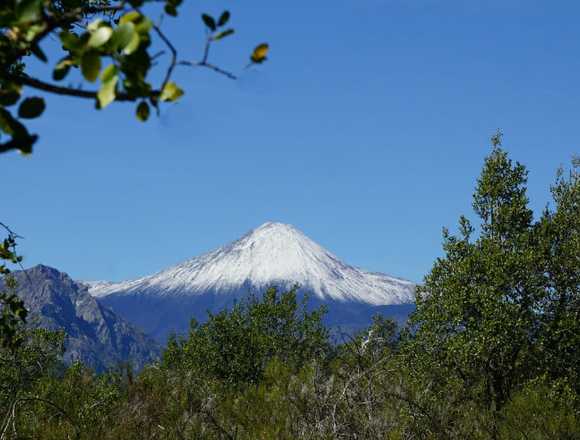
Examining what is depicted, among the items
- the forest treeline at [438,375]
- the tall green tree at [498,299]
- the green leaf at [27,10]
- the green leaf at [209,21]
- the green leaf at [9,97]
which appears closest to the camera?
the green leaf at [27,10]

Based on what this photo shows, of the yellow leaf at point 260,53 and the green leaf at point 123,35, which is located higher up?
the yellow leaf at point 260,53

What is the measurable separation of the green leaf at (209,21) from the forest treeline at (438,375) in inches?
378

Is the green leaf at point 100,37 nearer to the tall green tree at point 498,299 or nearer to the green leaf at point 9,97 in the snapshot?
the green leaf at point 9,97

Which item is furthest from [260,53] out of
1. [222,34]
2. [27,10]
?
[27,10]

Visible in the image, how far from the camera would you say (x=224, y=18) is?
3.17 meters

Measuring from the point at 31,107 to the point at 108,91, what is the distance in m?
0.38

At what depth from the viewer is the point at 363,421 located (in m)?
12.1

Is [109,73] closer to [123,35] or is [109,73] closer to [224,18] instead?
[123,35]

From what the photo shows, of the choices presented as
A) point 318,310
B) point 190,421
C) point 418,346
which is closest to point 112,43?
point 190,421

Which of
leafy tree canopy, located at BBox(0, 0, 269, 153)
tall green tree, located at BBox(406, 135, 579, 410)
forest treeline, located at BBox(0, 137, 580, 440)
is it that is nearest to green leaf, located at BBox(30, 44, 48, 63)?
leafy tree canopy, located at BBox(0, 0, 269, 153)

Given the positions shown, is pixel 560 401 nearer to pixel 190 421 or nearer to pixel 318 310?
pixel 190 421

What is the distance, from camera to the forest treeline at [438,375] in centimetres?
1319

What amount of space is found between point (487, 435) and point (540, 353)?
1221cm

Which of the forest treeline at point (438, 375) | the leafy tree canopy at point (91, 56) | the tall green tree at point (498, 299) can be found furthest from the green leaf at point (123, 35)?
the tall green tree at point (498, 299)
